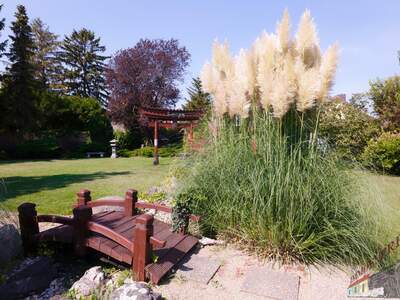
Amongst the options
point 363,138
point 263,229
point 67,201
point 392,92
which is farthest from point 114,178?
point 392,92

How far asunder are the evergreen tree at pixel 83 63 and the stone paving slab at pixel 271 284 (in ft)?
99.8

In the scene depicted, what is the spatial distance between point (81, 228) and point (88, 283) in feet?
1.60

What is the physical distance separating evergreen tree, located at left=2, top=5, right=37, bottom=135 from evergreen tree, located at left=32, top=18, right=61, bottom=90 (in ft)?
40.5

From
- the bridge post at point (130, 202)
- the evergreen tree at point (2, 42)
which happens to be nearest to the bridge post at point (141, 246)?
the bridge post at point (130, 202)

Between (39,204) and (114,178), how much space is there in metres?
2.99

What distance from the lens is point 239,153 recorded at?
293cm

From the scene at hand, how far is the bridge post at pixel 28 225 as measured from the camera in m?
2.70

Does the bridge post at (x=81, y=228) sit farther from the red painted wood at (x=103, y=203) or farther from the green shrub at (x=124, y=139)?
the green shrub at (x=124, y=139)

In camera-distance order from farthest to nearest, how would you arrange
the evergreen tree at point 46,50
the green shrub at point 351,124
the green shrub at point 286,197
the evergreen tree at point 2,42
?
Result: 1. the evergreen tree at point 46,50
2. the evergreen tree at point 2,42
3. the green shrub at point 351,124
4. the green shrub at point 286,197

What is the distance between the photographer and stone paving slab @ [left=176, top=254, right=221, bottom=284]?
2.44 metres

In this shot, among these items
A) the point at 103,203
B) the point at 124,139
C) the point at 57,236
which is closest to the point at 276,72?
the point at 103,203

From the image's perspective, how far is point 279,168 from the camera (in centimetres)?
264

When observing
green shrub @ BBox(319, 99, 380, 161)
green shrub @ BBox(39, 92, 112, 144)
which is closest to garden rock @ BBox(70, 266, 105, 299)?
green shrub @ BBox(319, 99, 380, 161)

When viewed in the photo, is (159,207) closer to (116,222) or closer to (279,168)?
(116,222)
